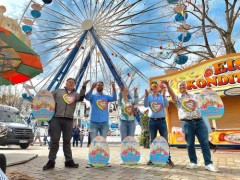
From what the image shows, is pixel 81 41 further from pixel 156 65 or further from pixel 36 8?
pixel 156 65

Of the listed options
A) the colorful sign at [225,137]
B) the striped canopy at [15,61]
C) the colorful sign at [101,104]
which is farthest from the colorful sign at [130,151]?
the colorful sign at [225,137]

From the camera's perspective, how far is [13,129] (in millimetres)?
13219

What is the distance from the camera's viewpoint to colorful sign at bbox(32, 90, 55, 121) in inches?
228

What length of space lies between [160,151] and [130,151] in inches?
26.3

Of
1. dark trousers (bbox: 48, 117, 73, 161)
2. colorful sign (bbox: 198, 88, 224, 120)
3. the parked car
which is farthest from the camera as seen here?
the parked car

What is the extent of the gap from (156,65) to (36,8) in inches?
250

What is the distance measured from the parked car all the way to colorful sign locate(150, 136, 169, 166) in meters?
8.62

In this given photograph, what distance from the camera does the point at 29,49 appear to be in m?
4.67

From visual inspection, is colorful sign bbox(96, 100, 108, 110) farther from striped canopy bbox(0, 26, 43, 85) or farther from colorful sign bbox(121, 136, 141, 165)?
striped canopy bbox(0, 26, 43, 85)

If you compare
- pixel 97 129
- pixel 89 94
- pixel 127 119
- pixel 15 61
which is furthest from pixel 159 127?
pixel 15 61

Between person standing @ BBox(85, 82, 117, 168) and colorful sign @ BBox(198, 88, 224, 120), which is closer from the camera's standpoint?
colorful sign @ BBox(198, 88, 224, 120)

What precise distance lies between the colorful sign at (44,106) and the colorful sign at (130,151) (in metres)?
1.76

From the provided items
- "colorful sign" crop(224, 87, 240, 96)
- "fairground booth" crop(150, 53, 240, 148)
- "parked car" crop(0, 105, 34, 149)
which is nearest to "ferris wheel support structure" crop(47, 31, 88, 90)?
"parked car" crop(0, 105, 34, 149)

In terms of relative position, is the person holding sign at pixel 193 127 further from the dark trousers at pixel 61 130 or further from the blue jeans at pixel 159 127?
the dark trousers at pixel 61 130
